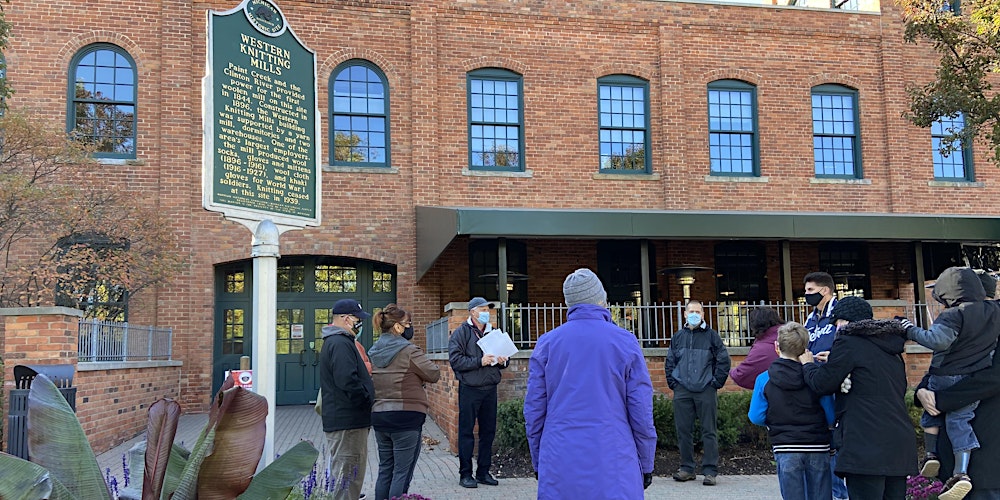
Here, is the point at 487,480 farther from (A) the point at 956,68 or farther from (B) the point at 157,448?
(A) the point at 956,68

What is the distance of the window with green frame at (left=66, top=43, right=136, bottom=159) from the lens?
574 inches

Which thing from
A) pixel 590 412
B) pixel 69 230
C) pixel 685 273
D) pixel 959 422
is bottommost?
pixel 959 422

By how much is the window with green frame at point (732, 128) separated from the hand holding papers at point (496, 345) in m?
10.0

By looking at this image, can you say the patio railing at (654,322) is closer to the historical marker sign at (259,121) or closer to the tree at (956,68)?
the tree at (956,68)

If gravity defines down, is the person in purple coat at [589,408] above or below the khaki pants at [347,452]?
above

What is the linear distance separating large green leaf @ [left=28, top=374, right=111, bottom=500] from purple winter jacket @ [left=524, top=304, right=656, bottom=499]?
2.11 m

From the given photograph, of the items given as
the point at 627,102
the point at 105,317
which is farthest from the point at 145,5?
the point at 627,102

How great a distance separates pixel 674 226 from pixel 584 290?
929 centimetres

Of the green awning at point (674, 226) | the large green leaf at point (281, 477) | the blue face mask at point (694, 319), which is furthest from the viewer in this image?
the green awning at point (674, 226)

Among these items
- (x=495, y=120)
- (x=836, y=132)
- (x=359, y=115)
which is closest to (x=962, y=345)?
(x=495, y=120)

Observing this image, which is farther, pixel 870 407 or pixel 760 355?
pixel 760 355

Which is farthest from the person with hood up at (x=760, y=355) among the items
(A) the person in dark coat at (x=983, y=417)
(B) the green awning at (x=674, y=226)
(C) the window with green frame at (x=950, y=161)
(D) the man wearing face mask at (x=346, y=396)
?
(C) the window with green frame at (x=950, y=161)

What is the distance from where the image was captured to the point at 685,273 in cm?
1543

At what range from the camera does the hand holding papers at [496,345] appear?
826cm
